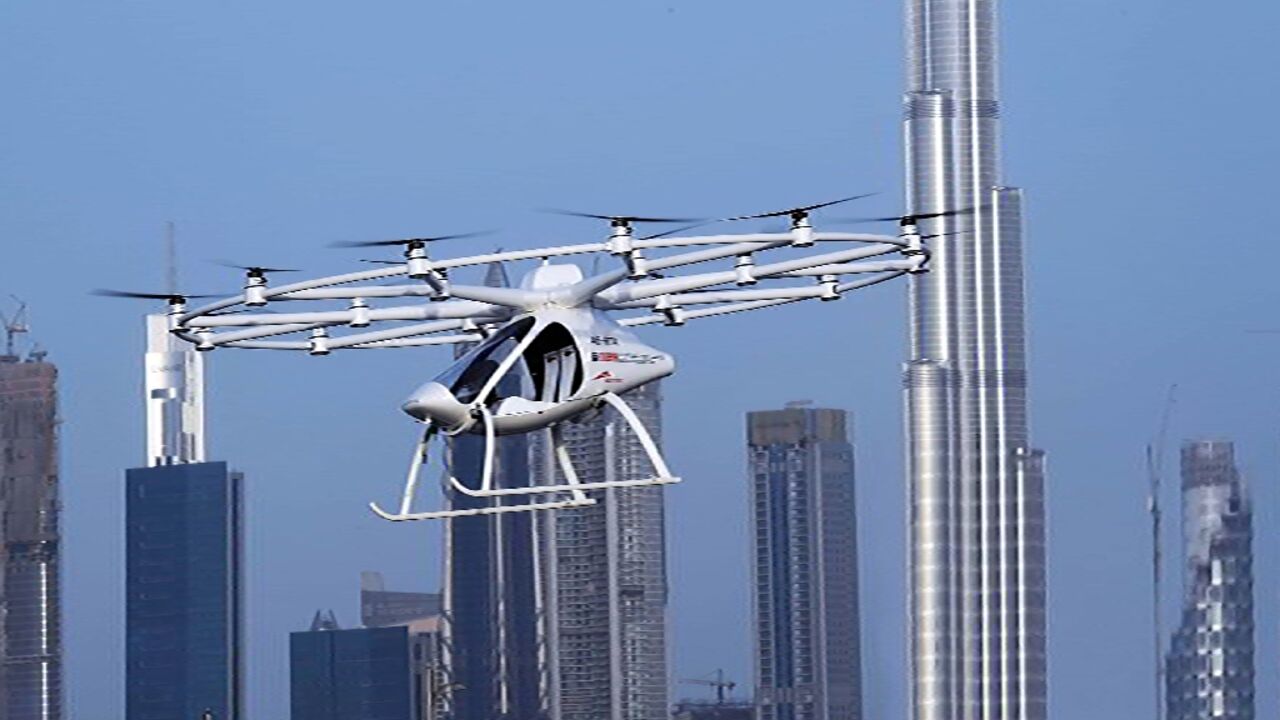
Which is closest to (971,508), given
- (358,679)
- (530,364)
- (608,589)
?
(608,589)

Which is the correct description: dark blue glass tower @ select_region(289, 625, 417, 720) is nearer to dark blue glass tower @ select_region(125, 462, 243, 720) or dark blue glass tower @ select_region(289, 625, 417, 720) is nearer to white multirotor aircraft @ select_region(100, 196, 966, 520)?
dark blue glass tower @ select_region(125, 462, 243, 720)

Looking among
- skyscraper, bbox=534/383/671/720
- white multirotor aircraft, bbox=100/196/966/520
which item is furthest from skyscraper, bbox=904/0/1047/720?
white multirotor aircraft, bbox=100/196/966/520

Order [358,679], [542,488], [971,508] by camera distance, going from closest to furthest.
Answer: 1. [542,488]
2. [358,679]
3. [971,508]

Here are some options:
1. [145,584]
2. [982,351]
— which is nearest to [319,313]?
[145,584]

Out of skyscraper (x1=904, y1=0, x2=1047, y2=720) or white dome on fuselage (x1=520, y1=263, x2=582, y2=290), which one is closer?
white dome on fuselage (x1=520, y1=263, x2=582, y2=290)

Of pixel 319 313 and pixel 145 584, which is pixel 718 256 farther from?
pixel 145 584

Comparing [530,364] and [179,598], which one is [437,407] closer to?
[530,364]
